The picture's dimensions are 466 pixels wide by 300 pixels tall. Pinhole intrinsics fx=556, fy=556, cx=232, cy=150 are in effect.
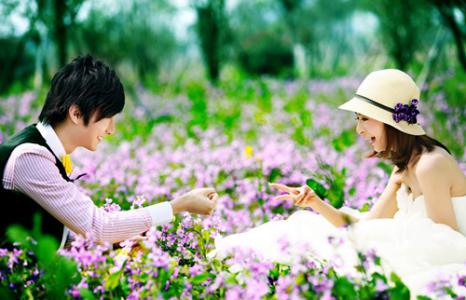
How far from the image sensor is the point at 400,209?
269 centimetres

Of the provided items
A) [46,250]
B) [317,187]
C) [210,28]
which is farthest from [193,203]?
[210,28]

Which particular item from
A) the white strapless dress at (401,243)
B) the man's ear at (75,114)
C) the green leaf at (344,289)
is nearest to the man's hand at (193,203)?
the white strapless dress at (401,243)

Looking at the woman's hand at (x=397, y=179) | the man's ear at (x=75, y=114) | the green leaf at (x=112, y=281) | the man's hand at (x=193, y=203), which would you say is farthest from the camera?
the woman's hand at (x=397, y=179)

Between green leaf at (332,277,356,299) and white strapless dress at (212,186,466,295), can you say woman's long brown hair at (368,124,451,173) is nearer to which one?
white strapless dress at (212,186,466,295)

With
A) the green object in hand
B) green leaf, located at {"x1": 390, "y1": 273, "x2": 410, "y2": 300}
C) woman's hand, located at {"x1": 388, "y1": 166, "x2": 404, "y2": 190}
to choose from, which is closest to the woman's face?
woman's hand, located at {"x1": 388, "y1": 166, "x2": 404, "y2": 190}

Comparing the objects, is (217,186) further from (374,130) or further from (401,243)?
(401,243)

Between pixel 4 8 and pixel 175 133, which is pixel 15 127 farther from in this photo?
pixel 4 8

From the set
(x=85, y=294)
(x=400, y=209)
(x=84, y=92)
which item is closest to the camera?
(x=85, y=294)

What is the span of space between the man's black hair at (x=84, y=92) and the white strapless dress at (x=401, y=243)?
2.51 feet

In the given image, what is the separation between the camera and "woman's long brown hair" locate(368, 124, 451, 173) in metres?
2.56

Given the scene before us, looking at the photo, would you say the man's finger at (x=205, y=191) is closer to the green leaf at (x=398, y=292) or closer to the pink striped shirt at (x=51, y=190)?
the pink striped shirt at (x=51, y=190)

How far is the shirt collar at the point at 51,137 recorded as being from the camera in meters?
2.29

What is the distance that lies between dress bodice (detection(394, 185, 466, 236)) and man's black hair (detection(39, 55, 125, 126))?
1401mm

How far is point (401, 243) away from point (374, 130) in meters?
0.55
